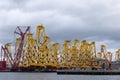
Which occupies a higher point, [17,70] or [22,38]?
[22,38]

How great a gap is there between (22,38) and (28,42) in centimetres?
387

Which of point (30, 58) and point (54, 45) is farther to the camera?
point (54, 45)

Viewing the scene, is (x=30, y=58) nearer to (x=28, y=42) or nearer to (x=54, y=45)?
(x=28, y=42)

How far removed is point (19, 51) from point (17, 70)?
8.61 m

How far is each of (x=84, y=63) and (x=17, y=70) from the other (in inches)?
1481

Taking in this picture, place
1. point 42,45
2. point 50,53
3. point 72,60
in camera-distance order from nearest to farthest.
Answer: point 42,45, point 50,53, point 72,60

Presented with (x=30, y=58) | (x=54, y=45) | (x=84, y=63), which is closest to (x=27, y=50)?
(x=30, y=58)

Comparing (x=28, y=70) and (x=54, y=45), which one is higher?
(x=54, y=45)

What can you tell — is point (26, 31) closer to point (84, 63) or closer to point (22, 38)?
point (22, 38)

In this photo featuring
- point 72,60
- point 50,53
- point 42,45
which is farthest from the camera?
point 72,60

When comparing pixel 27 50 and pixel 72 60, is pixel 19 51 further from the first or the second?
pixel 72 60

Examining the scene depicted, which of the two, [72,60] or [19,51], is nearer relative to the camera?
[19,51]

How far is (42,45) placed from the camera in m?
164

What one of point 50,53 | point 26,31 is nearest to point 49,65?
point 50,53
